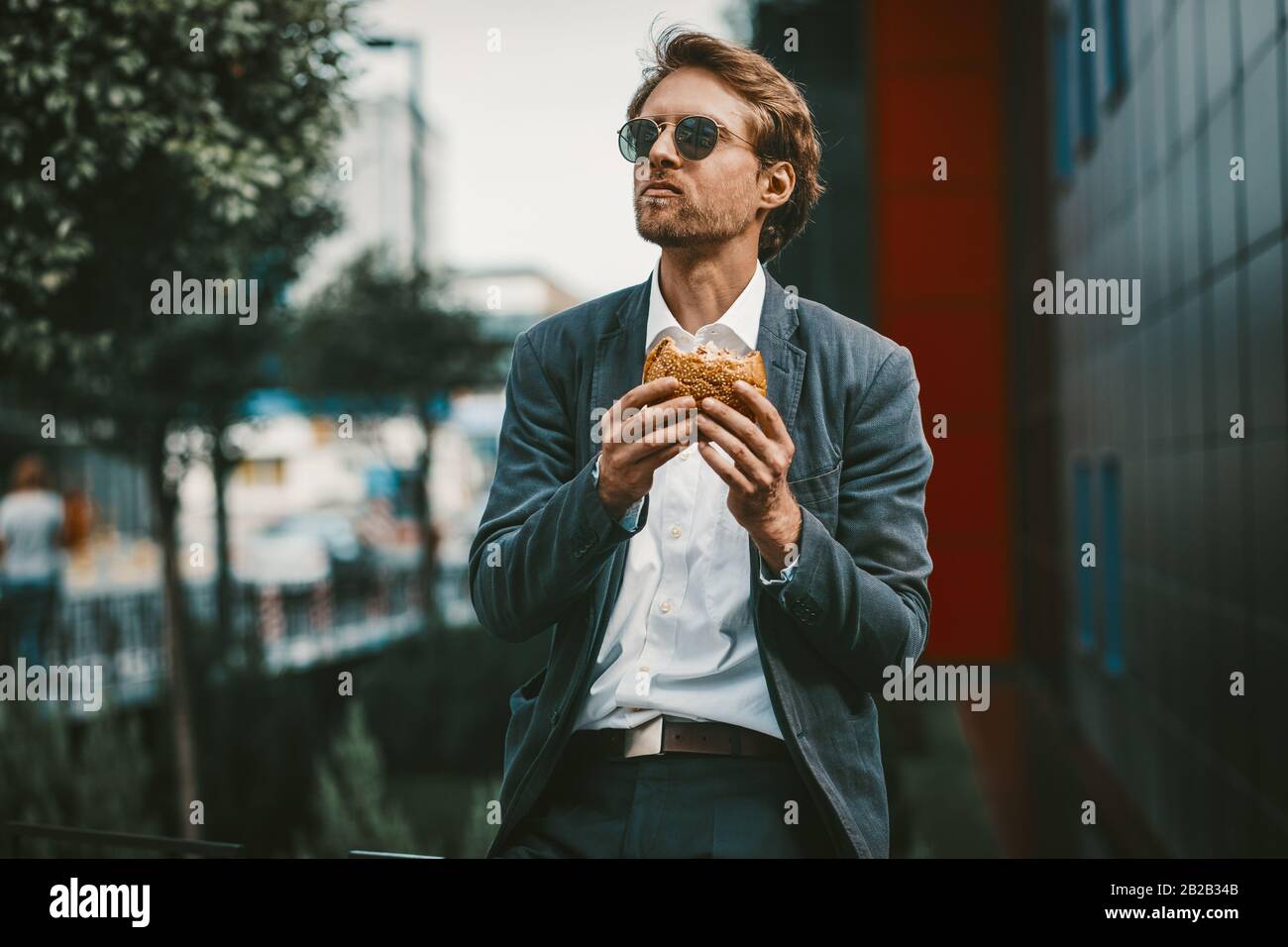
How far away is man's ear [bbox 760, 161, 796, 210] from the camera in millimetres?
2613

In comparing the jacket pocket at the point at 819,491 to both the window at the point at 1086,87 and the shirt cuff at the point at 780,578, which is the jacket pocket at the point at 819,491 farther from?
the window at the point at 1086,87

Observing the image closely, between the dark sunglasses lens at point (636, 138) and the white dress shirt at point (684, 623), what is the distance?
39cm

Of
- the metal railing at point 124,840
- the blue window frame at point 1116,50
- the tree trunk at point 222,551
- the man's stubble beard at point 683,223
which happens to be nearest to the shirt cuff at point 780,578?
the man's stubble beard at point 683,223

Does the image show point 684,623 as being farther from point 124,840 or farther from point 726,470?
point 124,840

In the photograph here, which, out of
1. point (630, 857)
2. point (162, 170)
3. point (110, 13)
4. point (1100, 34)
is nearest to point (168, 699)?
point (162, 170)

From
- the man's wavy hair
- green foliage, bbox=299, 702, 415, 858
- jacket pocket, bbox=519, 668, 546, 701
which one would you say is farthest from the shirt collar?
green foliage, bbox=299, 702, 415, 858

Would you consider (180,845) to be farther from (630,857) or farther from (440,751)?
(440,751)

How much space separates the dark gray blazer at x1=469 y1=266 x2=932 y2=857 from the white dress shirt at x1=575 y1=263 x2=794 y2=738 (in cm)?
4

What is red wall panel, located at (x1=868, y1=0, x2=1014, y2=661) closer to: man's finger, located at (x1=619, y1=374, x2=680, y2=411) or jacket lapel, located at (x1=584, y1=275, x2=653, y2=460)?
jacket lapel, located at (x1=584, y1=275, x2=653, y2=460)

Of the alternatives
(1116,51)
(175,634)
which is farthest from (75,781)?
(1116,51)

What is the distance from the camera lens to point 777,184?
263cm

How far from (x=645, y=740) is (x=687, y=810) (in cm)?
15

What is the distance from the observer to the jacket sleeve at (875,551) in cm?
225

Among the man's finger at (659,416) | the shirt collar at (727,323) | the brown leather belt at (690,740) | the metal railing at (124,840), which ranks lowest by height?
the metal railing at (124,840)
